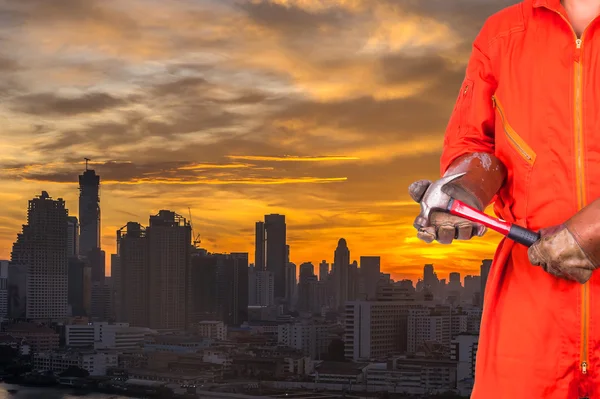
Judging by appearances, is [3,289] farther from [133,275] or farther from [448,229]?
[448,229]

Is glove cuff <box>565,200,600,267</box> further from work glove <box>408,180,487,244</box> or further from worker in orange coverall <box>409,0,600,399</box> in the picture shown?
work glove <box>408,180,487,244</box>

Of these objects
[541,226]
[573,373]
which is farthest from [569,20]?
[573,373]

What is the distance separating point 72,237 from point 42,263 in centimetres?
596

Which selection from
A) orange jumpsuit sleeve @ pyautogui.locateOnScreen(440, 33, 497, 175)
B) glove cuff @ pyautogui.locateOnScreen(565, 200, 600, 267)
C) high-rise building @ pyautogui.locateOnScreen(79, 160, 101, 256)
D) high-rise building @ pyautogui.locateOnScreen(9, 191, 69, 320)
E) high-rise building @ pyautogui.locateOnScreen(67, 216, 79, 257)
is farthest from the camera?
high-rise building @ pyautogui.locateOnScreen(79, 160, 101, 256)

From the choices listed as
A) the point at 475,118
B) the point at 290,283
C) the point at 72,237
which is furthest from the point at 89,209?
the point at 475,118

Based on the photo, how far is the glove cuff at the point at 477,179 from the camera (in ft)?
6.04

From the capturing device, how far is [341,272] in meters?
67.4

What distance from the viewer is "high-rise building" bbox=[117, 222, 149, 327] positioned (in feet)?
240

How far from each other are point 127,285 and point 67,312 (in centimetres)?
911

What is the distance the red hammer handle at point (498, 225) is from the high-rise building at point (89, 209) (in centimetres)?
9766

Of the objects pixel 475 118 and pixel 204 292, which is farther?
pixel 204 292

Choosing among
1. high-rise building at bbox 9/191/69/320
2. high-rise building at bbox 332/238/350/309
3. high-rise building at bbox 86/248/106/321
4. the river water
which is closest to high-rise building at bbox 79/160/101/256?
high-rise building at bbox 86/248/106/321

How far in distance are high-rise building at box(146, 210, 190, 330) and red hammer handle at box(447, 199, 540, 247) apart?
69.8m

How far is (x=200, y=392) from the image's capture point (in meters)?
52.2
